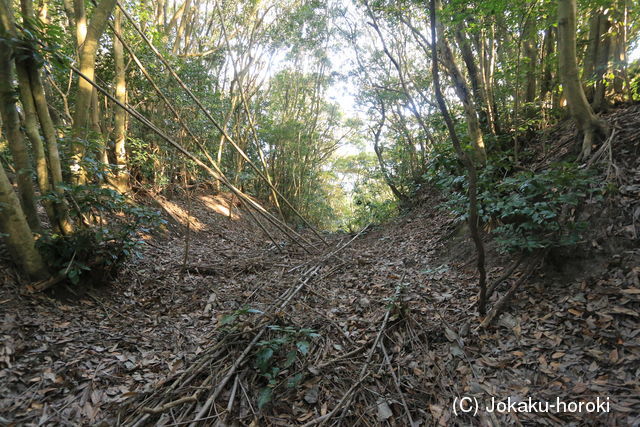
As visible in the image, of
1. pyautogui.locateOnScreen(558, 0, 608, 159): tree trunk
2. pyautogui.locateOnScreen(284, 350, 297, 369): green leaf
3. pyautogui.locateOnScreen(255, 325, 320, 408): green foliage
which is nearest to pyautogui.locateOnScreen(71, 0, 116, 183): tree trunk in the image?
pyautogui.locateOnScreen(255, 325, 320, 408): green foliage

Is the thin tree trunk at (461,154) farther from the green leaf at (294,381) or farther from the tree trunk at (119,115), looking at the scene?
the tree trunk at (119,115)

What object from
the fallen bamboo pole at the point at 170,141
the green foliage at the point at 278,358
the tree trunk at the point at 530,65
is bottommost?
the green foliage at the point at 278,358

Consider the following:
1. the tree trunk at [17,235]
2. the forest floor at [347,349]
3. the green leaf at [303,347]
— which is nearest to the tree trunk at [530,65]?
the forest floor at [347,349]

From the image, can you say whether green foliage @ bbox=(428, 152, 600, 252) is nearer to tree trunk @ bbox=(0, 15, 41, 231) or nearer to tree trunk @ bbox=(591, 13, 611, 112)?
tree trunk @ bbox=(591, 13, 611, 112)

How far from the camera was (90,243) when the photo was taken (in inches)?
113

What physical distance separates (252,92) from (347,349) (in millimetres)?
11871

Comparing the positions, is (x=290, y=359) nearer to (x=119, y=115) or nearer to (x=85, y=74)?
(x=85, y=74)

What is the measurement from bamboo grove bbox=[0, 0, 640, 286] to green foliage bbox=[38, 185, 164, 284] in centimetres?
2

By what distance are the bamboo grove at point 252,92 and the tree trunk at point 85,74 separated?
0.6 inches

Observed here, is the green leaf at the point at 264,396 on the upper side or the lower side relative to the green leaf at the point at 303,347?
lower

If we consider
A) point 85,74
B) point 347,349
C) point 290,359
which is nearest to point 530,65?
point 347,349

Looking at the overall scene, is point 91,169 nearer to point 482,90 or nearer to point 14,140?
point 14,140

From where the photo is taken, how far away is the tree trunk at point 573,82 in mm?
3170

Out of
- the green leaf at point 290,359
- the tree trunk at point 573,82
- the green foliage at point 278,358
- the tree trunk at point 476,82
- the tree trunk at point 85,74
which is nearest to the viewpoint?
the green foliage at point 278,358
